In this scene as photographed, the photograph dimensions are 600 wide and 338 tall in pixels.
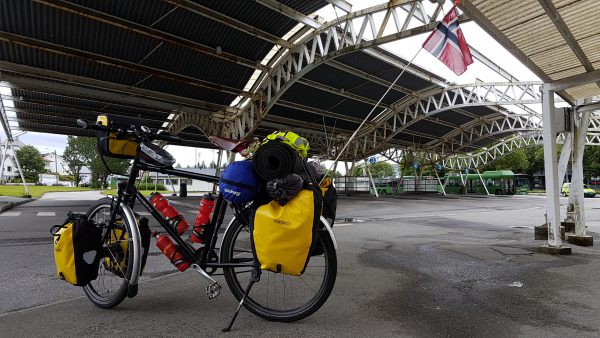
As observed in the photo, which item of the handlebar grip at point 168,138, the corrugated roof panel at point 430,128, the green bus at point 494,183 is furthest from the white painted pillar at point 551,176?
the green bus at point 494,183

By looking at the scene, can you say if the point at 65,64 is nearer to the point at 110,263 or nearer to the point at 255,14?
the point at 255,14

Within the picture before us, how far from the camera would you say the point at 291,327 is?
300 cm

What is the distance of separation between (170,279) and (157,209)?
1.49 meters

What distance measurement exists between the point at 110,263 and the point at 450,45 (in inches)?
222

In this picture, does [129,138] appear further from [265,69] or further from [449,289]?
[265,69]

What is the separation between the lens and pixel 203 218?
3404 mm

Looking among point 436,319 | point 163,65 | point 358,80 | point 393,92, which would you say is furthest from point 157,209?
point 393,92

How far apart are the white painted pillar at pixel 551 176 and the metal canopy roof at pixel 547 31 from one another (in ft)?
2.03

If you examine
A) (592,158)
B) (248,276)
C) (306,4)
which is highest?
(306,4)

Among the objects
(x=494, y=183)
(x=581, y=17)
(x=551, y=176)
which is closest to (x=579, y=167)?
(x=551, y=176)

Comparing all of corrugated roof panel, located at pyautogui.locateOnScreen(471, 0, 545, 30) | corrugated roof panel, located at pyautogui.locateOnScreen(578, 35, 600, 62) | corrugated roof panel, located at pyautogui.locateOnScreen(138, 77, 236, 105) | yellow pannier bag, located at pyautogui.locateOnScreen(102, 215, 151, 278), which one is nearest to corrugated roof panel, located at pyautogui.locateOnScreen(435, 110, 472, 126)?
corrugated roof panel, located at pyautogui.locateOnScreen(138, 77, 236, 105)

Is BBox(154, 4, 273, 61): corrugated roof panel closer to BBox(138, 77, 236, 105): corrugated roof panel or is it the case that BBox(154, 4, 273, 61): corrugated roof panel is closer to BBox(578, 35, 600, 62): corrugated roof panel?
BBox(138, 77, 236, 105): corrugated roof panel

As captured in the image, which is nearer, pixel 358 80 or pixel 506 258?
pixel 506 258

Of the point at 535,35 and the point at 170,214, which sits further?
the point at 535,35
